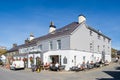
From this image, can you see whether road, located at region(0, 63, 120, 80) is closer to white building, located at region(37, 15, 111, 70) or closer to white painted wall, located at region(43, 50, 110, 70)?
white painted wall, located at region(43, 50, 110, 70)

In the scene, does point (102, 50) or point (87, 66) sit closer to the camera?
point (87, 66)

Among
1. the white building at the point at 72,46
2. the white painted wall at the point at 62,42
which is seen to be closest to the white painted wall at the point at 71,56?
the white building at the point at 72,46

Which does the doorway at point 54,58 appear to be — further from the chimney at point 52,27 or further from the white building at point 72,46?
the chimney at point 52,27

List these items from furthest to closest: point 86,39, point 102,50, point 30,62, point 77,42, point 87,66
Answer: point 102,50 → point 30,62 → point 86,39 → point 77,42 → point 87,66

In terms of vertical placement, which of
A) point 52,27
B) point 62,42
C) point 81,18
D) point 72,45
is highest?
point 81,18

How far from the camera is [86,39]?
41.9 m

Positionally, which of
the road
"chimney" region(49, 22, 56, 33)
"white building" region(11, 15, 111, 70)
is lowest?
the road

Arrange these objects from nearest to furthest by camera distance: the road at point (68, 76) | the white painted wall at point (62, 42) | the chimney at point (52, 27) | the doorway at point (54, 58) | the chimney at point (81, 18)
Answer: the road at point (68, 76) → the white painted wall at point (62, 42) → the doorway at point (54, 58) → the chimney at point (81, 18) → the chimney at point (52, 27)

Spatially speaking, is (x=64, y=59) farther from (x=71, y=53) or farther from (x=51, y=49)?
(x=51, y=49)

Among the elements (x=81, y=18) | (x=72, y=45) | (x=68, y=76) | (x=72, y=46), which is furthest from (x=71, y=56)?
(x=68, y=76)

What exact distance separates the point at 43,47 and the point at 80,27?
966 cm

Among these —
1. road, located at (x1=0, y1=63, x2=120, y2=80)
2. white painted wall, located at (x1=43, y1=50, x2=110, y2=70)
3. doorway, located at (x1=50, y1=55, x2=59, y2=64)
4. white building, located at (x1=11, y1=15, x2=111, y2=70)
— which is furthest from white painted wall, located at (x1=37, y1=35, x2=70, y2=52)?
road, located at (x1=0, y1=63, x2=120, y2=80)

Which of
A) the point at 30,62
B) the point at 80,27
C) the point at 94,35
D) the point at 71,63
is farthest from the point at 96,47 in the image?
the point at 30,62

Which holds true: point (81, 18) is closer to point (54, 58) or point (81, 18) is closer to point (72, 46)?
point (72, 46)
